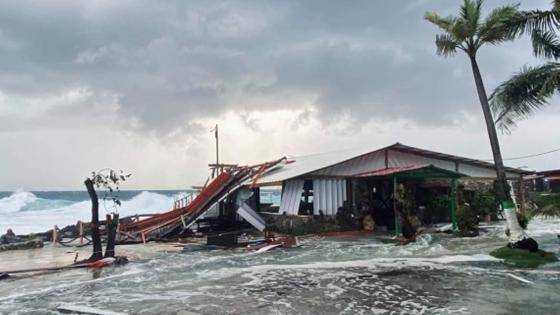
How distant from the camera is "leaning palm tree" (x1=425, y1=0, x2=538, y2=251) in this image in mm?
12555

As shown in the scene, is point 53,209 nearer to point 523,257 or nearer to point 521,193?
point 521,193

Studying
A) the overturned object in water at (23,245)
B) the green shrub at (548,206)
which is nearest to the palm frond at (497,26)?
the green shrub at (548,206)

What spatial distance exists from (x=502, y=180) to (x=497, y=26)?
164 inches

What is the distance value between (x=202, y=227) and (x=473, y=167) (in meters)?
14.0

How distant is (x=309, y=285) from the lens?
31.9ft

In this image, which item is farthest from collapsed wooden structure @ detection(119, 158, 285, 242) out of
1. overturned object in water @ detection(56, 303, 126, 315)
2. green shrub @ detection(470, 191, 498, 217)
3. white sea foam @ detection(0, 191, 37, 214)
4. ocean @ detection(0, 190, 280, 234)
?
white sea foam @ detection(0, 191, 37, 214)

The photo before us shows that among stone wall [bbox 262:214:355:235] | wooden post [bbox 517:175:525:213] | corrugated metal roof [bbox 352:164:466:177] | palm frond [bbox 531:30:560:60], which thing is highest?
palm frond [bbox 531:30:560:60]

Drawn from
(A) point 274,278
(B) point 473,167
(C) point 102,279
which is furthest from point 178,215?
(B) point 473,167

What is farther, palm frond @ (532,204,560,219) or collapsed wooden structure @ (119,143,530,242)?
collapsed wooden structure @ (119,143,530,242)

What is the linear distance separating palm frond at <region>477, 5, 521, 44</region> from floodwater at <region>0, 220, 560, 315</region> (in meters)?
5.96

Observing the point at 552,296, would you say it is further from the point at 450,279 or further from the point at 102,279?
the point at 102,279

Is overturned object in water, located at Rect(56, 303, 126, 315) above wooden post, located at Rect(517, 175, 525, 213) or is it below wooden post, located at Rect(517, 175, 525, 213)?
below

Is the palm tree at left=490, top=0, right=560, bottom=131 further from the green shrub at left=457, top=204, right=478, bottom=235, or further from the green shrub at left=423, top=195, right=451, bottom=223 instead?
the green shrub at left=423, top=195, right=451, bottom=223

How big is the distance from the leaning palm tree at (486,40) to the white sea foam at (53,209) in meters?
35.6
